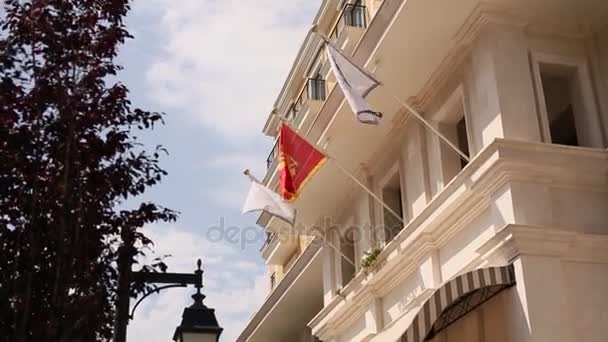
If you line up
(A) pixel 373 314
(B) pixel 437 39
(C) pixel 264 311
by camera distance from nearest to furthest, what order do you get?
1. (B) pixel 437 39
2. (A) pixel 373 314
3. (C) pixel 264 311

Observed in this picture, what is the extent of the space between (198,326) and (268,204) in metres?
6.90

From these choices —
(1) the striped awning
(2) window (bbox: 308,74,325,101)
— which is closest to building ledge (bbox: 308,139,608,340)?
(1) the striped awning

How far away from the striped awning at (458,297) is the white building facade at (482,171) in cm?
2

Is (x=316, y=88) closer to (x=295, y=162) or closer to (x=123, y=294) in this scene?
(x=295, y=162)

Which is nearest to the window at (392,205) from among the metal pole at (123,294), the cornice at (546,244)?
the cornice at (546,244)

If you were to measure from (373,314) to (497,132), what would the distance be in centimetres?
456

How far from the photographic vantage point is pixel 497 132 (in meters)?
10.9

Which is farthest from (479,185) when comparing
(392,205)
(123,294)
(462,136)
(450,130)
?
(123,294)

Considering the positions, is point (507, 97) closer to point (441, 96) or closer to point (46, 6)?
point (441, 96)

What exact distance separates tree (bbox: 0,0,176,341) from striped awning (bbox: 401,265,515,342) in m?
4.38

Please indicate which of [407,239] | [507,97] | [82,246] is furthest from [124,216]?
[407,239]

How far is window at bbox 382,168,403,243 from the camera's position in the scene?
48.3 feet

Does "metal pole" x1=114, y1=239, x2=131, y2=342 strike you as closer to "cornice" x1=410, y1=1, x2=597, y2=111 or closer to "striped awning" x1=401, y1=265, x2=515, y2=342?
"striped awning" x1=401, y1=265, x2=515, y2=342

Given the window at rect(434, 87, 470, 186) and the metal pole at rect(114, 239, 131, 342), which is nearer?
the metal pole at rect(114, 239, 131, 342)
